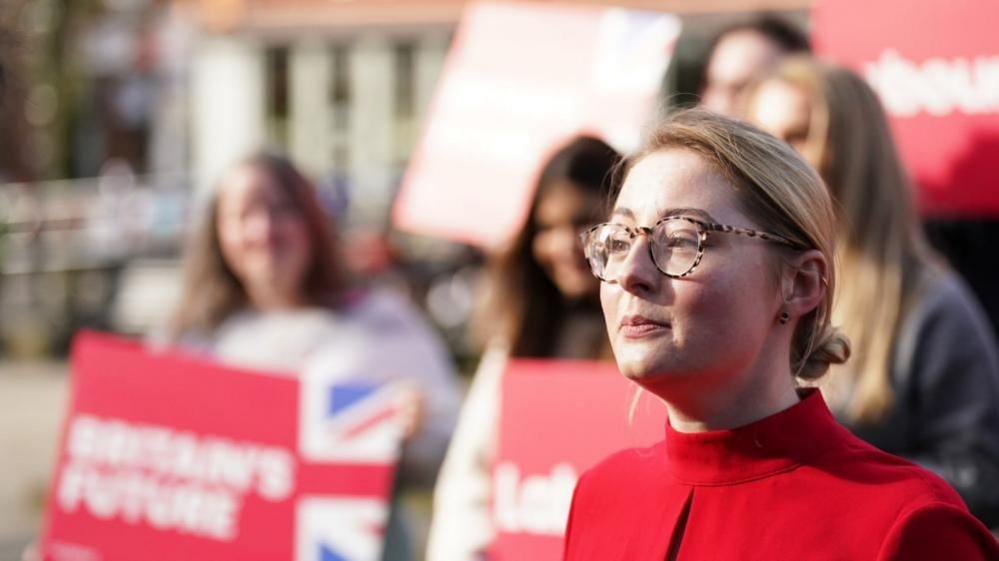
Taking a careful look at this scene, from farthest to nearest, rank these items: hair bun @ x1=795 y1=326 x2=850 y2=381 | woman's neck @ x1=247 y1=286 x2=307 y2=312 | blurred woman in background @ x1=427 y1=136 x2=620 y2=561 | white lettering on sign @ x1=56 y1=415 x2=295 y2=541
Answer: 1. woman's neck @ x1=247 y1=286 x2=307 y2=312
2. white lettering on sign @ x1=56 y1=415 x2=295 y2=541
3. blurred woman in background @ x1=427 y1=136 x2=620 y2=561
4. hair bun @ x1=795 y1=326 x2=850 y2=381

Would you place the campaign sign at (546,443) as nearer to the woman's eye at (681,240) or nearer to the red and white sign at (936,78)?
the red and white sign at (936,78)

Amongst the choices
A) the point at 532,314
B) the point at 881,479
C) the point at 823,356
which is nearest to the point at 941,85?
the point at 532,314

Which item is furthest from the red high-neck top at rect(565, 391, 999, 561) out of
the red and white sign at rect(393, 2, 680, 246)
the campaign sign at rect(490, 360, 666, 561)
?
the red and white sign at rect(393, 2, 680, 246)

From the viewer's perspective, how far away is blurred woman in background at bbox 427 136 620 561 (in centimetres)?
328

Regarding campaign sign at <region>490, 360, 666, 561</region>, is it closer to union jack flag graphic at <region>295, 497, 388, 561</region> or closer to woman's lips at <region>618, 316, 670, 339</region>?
union jack flag graphic at <region>295, 497, 388, 561</region>

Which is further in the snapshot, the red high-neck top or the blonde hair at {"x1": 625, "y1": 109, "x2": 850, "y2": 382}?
the blonde hair at {"x1": 625, "y1": 109, "x2": 850, "y2": 382}

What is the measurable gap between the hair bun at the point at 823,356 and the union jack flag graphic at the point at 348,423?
1.95 meters

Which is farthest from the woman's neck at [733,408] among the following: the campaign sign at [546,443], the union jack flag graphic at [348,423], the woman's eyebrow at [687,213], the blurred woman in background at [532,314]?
the union jack flag graphic at [348,423]

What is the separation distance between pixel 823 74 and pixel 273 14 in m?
24.3

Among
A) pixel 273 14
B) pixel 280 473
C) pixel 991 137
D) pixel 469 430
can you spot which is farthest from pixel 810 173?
pixel 273 14

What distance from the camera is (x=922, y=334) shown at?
2799 millimetres

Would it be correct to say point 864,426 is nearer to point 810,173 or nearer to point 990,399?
point 990,399

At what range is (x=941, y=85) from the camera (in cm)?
361

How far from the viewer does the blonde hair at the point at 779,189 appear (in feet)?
5.94
